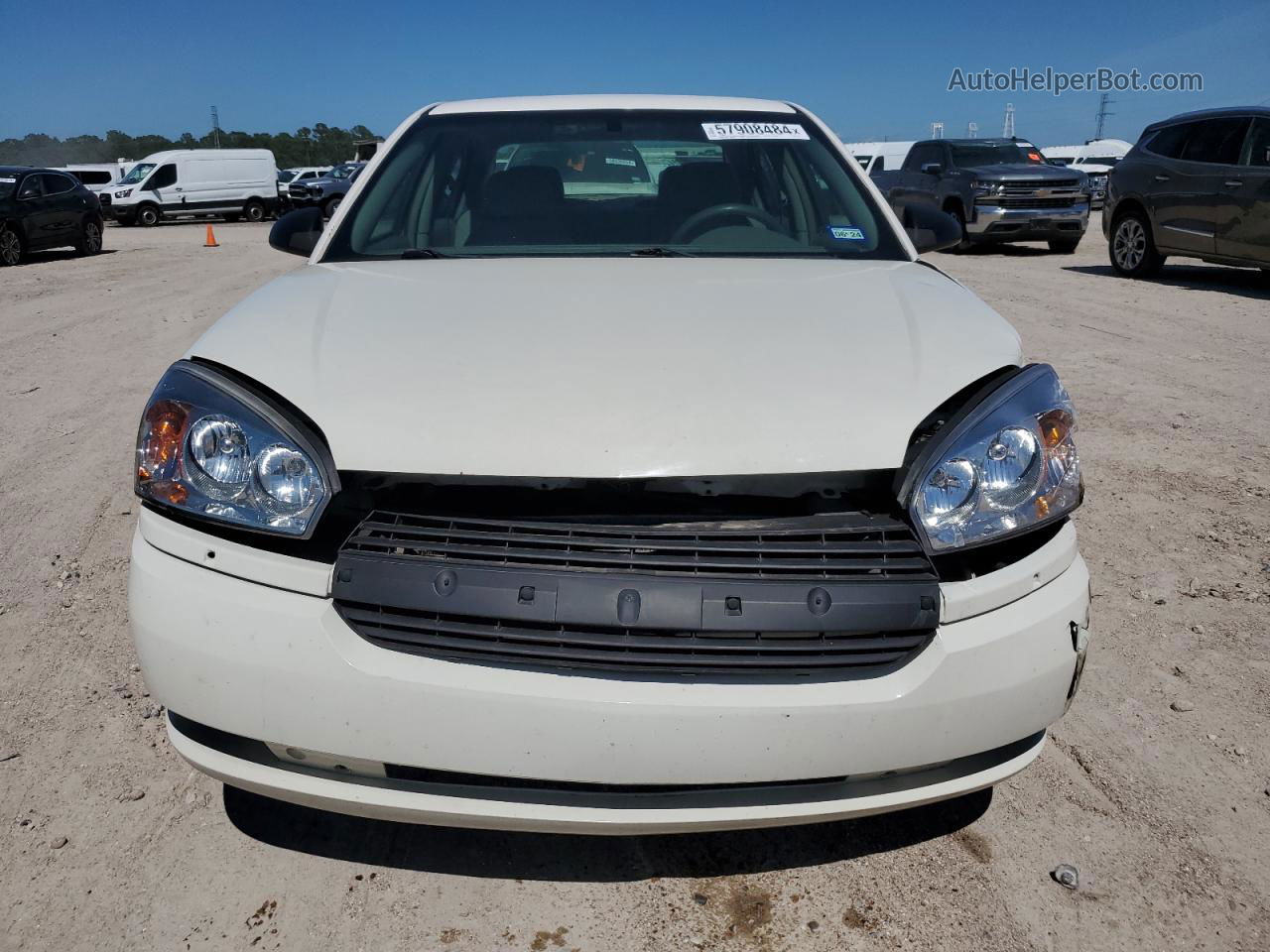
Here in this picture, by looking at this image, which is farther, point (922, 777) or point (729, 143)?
point (729, 143)

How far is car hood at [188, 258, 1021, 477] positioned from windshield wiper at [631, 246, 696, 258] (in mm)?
292

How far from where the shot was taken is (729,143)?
130 inches

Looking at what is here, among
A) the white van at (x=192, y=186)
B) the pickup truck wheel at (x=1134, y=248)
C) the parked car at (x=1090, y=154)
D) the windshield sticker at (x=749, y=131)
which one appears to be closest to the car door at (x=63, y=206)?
the white van at (x=192, y=186)

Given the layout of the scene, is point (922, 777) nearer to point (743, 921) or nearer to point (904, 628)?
point (904, 628)

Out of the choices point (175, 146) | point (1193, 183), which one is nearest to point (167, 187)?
point (1193, 183)

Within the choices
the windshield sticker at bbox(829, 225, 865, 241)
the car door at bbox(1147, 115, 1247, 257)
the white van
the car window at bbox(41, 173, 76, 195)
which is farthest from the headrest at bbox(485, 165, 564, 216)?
the white van

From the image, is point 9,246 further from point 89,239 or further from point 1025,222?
point 1025,222

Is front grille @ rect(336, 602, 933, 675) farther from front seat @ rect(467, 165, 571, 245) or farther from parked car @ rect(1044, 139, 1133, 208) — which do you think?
parked car @ rect(1044, 139, 1133, 208)

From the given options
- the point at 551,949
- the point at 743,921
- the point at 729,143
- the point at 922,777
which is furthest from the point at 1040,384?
the point at 729,143

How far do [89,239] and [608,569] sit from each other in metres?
19.2

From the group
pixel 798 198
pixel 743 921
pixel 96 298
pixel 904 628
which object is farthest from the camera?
pixel 96 298

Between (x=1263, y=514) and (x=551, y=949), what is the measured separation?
3.55m

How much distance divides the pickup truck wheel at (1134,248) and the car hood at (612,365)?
10.7 metres

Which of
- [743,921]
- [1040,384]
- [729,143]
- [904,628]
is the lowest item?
[743,921]
